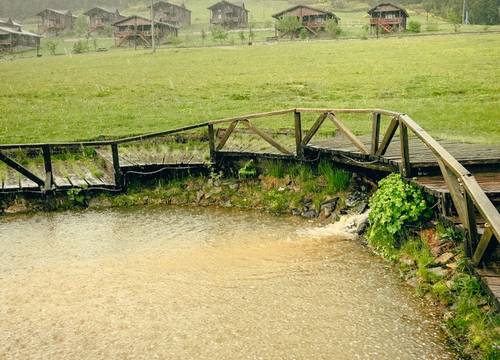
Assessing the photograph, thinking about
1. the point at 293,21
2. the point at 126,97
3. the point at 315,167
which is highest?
the point at 293,21

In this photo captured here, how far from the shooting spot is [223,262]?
9992mm

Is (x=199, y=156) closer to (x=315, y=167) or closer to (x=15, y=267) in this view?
(x=315, y=167)

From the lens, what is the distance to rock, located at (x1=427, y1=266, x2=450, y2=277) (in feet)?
26.7

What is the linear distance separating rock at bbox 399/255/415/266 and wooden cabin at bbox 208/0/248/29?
99.5m

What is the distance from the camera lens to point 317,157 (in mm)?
13164

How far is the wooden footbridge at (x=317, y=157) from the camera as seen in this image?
7.14 metres

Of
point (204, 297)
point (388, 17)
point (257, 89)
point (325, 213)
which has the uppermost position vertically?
point (388, 17)

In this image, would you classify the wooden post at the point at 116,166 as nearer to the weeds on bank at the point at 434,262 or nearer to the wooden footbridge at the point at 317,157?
the wooden footbridge at the point at 317,157

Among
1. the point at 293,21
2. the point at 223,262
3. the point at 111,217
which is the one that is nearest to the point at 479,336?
the point at 223,262

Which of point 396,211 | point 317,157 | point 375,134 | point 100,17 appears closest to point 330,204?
point 317,157

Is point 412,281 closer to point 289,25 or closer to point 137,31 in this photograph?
point 289,25

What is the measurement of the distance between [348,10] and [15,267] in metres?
123

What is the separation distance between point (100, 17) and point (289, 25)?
161 feet

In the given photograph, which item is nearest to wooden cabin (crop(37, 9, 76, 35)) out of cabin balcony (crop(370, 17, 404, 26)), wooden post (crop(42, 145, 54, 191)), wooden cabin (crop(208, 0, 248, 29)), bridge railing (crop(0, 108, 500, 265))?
wooden cabin (crop(208, 0, 248, 29))
